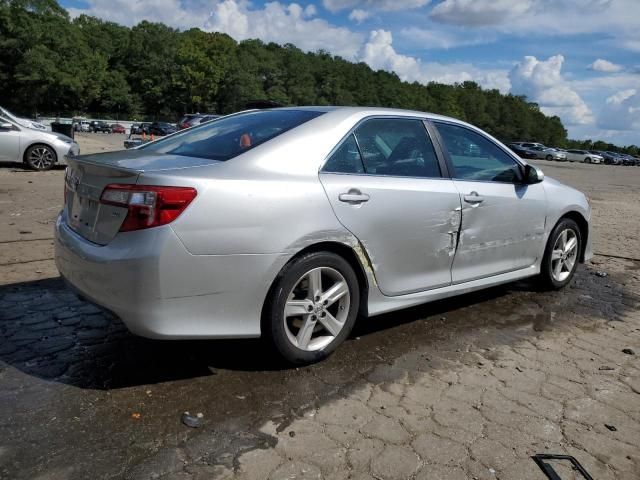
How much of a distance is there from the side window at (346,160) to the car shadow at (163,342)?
3.91 ft

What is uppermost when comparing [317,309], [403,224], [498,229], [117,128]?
[403,224]

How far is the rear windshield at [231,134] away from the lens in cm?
347

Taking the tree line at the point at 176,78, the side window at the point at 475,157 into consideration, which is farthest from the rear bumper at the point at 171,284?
the tree line at the point at 176,78

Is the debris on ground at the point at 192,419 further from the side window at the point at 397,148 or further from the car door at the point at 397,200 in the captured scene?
the side window at the point at 397,148

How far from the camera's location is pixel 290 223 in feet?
10.4

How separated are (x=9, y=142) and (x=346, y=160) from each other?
12.3 m

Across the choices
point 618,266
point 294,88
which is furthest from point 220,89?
point 618,266

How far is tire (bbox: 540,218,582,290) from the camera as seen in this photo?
521 centimetres

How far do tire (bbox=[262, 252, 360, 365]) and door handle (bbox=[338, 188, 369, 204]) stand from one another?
1.12ft

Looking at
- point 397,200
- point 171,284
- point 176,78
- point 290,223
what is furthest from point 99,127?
point 171,284

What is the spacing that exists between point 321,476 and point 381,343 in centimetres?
161

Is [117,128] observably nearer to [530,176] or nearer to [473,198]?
[530,176]

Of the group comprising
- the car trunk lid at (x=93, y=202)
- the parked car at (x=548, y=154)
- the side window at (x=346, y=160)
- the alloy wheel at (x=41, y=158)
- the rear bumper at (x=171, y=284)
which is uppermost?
the side window at (x=346, y=160)

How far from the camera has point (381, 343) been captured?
13.1ft
